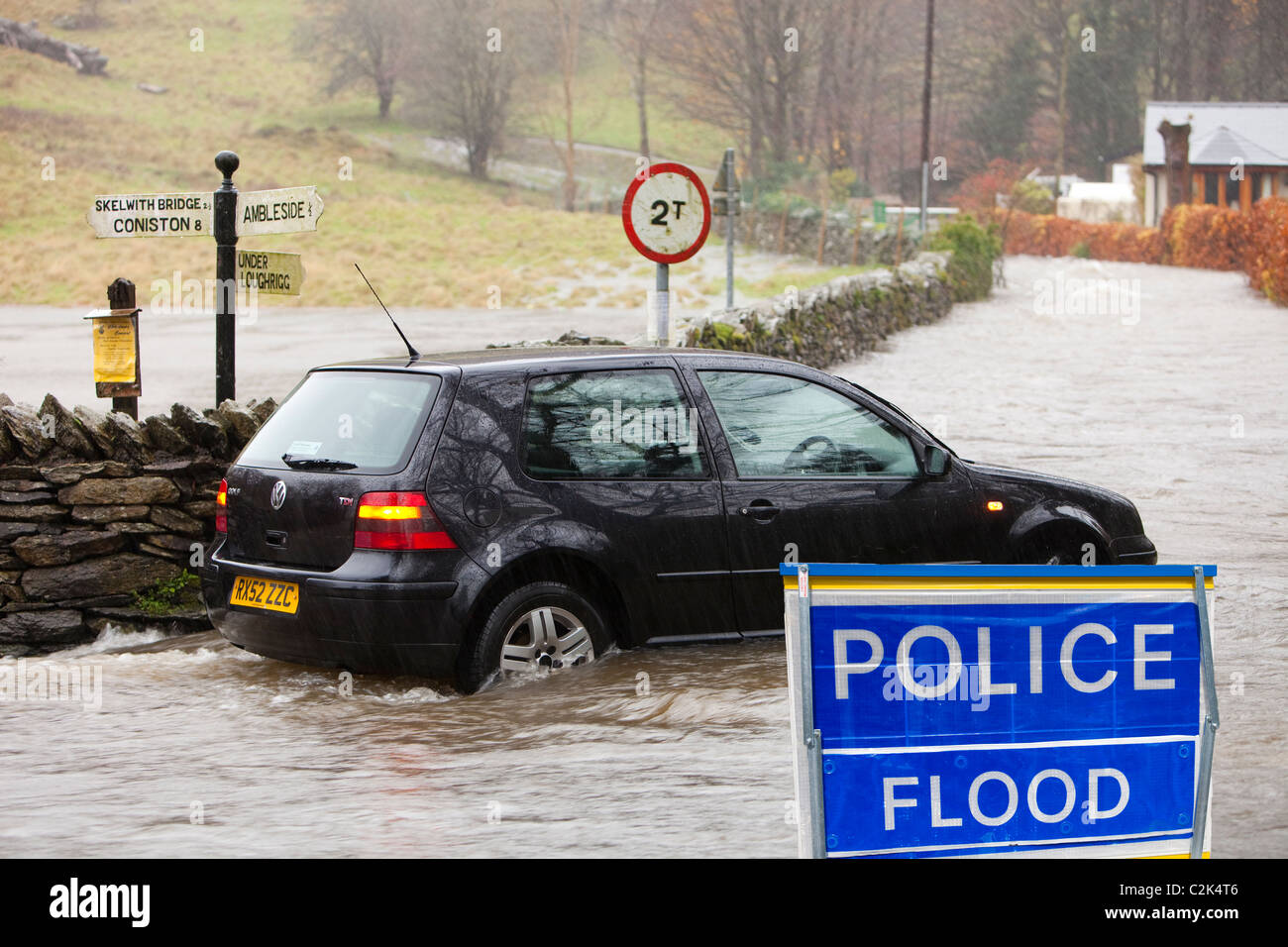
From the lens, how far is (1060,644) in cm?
414

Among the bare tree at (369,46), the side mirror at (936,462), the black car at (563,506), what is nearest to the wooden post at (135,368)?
the black car at (563,506)

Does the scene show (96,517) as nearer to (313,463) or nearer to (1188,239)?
(313,463)

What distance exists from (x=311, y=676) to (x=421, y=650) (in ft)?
3.71

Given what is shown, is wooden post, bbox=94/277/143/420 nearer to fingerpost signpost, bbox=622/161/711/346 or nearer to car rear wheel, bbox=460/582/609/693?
car rear wheel, bbox=460/582/609/693

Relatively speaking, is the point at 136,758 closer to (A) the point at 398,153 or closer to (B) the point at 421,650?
(B) the point at 421,650

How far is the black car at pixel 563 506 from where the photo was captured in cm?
645

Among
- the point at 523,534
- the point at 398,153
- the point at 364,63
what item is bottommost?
the point at 523,534

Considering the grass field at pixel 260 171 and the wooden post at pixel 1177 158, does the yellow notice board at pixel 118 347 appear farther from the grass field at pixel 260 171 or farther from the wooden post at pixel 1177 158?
the wooden post at pixel 1177 158

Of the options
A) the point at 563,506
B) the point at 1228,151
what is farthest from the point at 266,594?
the point at 1228,151

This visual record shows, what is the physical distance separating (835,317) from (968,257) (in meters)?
15.7

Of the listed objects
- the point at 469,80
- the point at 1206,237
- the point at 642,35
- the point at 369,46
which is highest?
the point at 369,46

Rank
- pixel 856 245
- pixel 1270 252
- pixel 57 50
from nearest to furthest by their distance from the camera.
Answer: pixel 1270 252
pixel 856 245
pixel 57 50

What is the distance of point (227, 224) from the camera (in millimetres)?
9266

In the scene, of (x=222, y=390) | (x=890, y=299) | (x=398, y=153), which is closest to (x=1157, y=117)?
(x=398, y=153)
